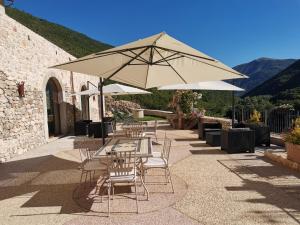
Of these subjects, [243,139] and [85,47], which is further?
[85,47]

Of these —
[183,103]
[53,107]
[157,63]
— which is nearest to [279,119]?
[157,63]

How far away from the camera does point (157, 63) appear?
5664mm

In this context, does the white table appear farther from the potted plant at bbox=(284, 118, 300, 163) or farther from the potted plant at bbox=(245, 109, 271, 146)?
the potted plant at bbox=(245, 109, 271, 146)

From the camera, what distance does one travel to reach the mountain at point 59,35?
31656 millimetres

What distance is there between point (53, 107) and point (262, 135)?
8.30m

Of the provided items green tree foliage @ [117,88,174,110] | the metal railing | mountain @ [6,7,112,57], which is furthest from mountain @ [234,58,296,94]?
the metal railing

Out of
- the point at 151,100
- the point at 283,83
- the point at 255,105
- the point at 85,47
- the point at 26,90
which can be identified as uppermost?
the point at 85,47

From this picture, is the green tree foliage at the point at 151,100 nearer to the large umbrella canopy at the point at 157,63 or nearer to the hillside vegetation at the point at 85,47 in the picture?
the hillside vegetation at the point at 85,47

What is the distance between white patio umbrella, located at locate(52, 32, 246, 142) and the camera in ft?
13.4

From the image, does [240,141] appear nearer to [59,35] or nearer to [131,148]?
[131,148]

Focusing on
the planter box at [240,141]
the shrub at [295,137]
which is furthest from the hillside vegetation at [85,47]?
the shrub at [295,137]

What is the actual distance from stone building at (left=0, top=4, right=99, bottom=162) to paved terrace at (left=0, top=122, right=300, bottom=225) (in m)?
1.56

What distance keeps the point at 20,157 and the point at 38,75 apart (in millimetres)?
3175

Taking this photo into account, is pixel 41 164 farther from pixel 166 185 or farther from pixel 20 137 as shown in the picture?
pixel 166 185
